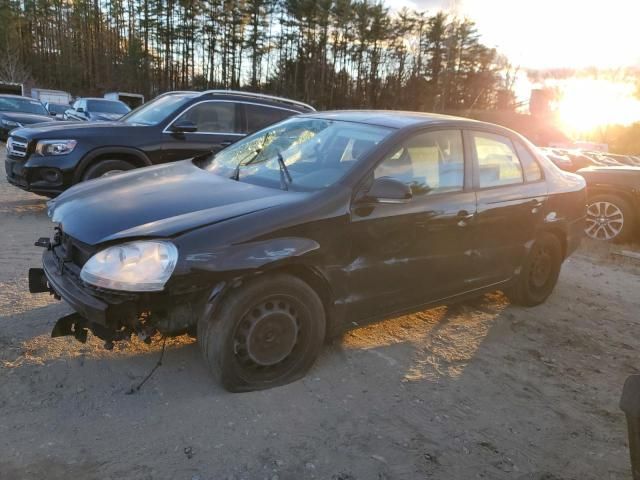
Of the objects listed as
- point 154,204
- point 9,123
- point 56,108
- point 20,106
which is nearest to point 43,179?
point 154,204

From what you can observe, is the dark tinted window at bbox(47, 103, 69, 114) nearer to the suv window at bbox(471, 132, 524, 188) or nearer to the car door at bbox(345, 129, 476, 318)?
the suv window at bbox(471, 132, 524, 188)

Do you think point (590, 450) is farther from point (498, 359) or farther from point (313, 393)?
point (313, 393)

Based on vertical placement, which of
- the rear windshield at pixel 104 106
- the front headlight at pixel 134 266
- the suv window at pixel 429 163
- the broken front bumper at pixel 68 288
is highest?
the rear windshield at pixel 104 106

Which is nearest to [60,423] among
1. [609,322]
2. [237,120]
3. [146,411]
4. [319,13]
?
[146,411]

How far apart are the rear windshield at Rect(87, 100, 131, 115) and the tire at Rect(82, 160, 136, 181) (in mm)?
14570

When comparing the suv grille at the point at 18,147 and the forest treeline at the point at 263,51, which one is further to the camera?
the forest treeline at the point at 263,51

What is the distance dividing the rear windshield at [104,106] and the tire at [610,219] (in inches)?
692

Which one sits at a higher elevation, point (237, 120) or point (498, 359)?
point (237, 120)

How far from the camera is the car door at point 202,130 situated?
708cm

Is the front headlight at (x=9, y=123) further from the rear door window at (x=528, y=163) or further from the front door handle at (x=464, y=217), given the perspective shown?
the front door handle at (x=464, y=217)

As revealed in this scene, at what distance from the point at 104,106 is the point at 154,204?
19.2m

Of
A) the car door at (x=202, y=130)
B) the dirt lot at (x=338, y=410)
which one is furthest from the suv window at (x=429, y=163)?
the car door at (x=202, y=130)

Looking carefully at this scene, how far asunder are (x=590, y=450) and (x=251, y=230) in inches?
87.9

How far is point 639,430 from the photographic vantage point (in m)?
1.71
